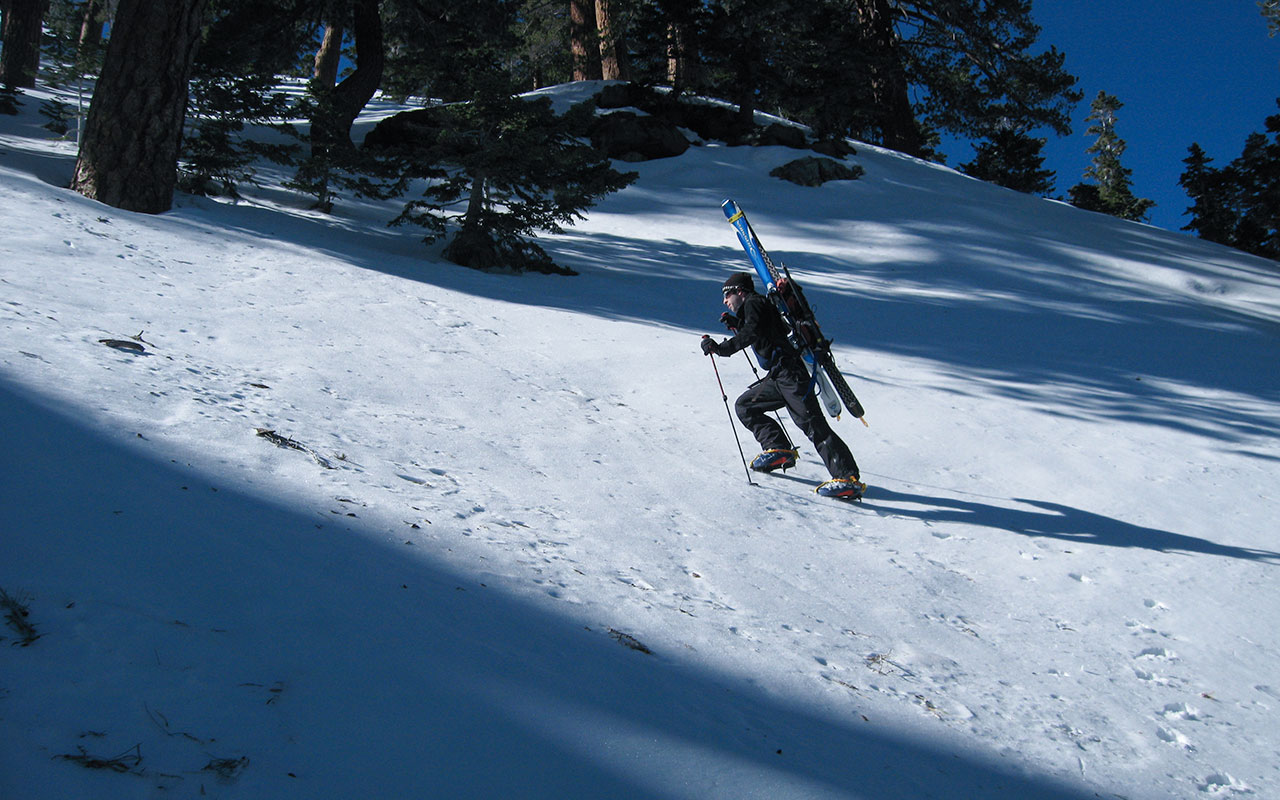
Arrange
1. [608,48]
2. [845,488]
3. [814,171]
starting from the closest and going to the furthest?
[845,488] → [814,171] → [608,48]

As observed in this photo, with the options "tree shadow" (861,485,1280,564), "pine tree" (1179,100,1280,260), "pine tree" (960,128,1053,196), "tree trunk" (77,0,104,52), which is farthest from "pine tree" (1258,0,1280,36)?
"tree trunk" (77,0,104,52)

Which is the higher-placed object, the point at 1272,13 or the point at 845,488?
the point at 1272,13

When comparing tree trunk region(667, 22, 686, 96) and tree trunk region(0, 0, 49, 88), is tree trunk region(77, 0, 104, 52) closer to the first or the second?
tree trunk region(0, 0, 49, 88)

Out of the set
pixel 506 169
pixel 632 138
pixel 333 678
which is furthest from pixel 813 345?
pixel 632 138

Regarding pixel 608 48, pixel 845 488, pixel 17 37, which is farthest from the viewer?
pixel 608 48

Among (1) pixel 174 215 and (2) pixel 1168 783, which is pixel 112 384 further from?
(1) pixel 174 215

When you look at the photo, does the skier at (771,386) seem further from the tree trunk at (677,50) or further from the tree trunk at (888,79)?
the tree trunk at (888,79)

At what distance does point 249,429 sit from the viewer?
14.0 ft

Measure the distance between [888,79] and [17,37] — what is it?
76.0 ft

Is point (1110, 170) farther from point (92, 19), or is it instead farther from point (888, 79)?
point (92, 19)

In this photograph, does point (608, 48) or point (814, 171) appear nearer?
point (814, 171)

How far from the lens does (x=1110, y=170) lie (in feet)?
141

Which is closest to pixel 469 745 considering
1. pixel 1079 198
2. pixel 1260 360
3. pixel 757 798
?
pixel 757 798

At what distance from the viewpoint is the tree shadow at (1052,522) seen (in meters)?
5.50
